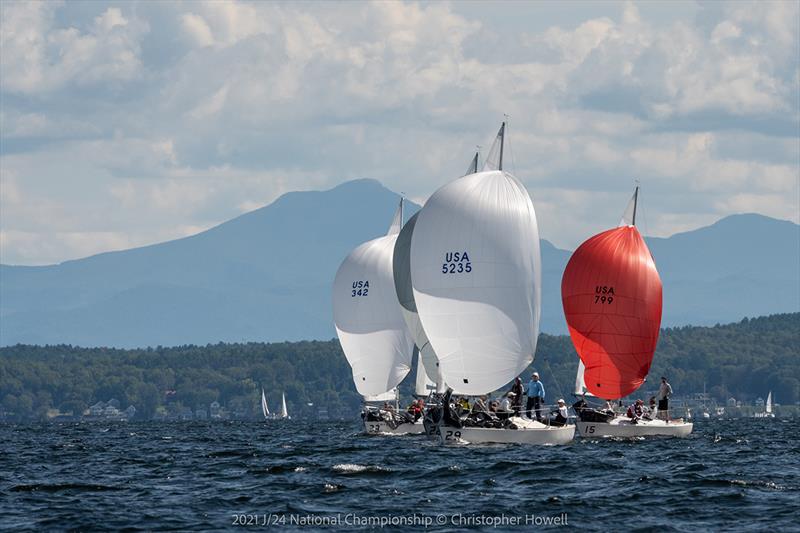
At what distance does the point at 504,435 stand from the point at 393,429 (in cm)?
2022

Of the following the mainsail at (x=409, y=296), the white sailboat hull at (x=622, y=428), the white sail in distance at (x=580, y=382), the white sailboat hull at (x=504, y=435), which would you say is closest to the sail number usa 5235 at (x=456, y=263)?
the white sailboat hull at (x=504, y=435)

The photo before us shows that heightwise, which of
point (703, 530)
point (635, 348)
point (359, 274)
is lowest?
point (703, 530)

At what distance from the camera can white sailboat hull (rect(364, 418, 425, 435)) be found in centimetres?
7350

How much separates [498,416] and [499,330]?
3.23m

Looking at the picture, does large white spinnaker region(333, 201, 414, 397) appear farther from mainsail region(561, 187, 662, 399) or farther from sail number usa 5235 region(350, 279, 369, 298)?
mainsail region(561, 187, 662, 399)

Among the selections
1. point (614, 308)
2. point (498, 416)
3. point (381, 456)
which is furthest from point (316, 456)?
point (614, 308)

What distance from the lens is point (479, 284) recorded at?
183ft

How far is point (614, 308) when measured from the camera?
64.5m

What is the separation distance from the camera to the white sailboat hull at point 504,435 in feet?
181

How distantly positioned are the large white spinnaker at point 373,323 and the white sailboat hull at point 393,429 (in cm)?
299

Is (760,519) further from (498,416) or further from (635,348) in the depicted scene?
(635,348)

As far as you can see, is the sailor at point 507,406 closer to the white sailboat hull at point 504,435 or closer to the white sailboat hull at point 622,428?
the white sailboat hull at point 504,435

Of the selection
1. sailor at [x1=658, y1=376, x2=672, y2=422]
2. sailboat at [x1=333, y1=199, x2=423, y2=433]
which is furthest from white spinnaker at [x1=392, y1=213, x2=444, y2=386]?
sailor at [x1=658, y1=376, x2=672, y2=422]

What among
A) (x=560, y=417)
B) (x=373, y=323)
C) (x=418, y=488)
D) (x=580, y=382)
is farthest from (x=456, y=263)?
(x=373, y=323)
